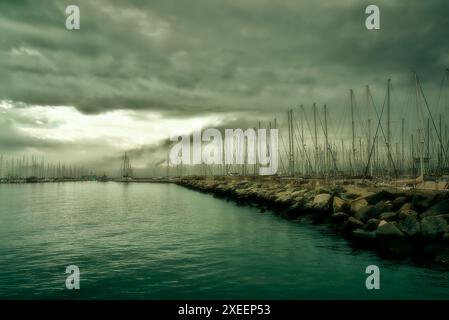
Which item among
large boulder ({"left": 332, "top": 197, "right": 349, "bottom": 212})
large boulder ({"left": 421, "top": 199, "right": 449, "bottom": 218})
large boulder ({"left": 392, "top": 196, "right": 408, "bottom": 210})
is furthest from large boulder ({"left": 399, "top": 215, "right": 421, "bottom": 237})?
large boulder ({"left": 332, "top": 197, "right": 349, "bottom": 212})

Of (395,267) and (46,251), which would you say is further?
(46,251)

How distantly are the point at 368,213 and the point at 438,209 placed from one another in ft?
16.7

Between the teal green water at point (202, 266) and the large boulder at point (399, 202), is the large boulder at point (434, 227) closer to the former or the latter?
the teal green water at point (202, 266)

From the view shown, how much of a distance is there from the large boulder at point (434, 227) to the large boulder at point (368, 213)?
5.79 metres

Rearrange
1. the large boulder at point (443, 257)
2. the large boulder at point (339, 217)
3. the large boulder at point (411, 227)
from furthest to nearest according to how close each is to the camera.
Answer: the large boulder at point (339, 217), the large boulder at point (411, 227), the large boulder at point (443, 257)

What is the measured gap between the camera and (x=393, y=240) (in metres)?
20.4

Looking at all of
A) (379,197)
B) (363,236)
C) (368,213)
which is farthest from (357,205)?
(363,236)

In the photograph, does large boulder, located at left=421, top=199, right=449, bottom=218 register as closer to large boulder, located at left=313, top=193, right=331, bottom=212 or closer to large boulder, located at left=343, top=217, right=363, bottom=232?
large boulder, located at left=343, top=217, right=363, bottom=232

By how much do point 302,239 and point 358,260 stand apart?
6517 millimetres

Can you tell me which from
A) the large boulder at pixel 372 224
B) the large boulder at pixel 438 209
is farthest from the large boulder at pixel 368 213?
the large boulder at pixel 438 209

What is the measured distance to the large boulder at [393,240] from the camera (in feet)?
65.6

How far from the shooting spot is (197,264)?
1881cm
